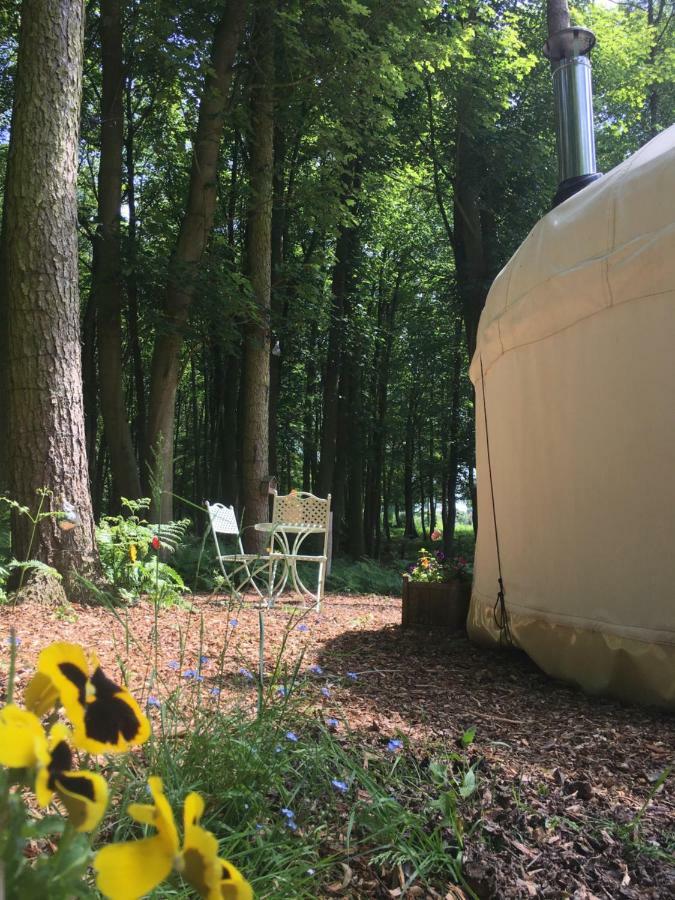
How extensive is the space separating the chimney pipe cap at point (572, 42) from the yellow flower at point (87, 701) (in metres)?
6.27

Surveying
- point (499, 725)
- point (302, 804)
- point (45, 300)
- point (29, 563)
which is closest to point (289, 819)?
point (302, 804)

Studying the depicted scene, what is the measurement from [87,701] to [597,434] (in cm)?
310

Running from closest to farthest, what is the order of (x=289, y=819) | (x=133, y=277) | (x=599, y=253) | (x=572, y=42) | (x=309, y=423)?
(x=289, y=819) < (x=599, y=253) < (x=572, y=42) < (x=133, y=277) < (x=309, y=423)

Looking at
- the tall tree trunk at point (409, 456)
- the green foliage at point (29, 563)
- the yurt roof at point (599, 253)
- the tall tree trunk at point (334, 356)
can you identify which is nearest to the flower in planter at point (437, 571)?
the yurt roof at point (599, 253)

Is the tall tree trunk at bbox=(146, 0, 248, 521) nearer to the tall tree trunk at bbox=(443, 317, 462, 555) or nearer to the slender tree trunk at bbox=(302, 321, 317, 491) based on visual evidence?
the slender tree trunk at bbox=(302, 321, 317, 491)

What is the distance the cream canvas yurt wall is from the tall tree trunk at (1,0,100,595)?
2595 mm

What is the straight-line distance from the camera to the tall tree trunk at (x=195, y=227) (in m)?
7.60

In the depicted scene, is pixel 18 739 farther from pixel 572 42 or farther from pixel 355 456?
pixel 355 456

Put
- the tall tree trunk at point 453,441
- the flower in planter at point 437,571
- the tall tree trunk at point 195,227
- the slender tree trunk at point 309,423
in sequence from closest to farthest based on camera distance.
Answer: the flower in planter at point 437,571 < the tall tree trunk at point 195,227 < the slender tree trunk at point 309,423 < the tall tree trunk at point 453,441

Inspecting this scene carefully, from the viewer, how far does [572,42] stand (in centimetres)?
558

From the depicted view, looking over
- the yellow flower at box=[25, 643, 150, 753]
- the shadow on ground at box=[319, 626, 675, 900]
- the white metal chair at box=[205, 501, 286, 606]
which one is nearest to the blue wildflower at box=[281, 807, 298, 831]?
the shadow on ground at box=[319, 626, 675, 900]

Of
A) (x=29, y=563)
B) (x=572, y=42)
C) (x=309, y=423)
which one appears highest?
(x=572, y=42)

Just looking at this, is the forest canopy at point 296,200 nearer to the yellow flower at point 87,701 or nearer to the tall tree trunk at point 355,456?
the tall tree trunk at point 355,456

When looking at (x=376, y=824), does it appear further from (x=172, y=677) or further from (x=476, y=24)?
(x=476, y=24)
